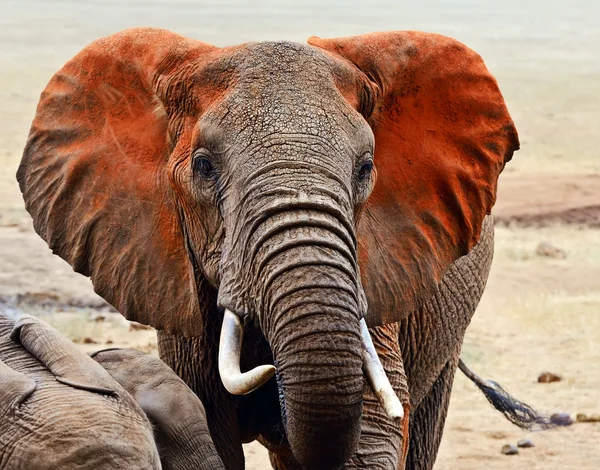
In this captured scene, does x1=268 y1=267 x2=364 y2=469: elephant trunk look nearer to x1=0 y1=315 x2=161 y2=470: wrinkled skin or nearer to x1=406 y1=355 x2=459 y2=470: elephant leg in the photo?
x1=0 y1=315 x2=161 y2=470: wrinkled skin

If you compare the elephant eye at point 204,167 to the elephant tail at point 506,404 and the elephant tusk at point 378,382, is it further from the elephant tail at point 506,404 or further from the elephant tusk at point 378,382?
the elephant tail at point 506,404

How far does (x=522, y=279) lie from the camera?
1191 cm

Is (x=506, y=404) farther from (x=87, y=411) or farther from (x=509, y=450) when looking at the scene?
(x=87, y=411)

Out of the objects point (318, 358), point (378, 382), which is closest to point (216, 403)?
point (378, 382)

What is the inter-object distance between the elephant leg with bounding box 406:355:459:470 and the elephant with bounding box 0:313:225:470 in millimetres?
2132

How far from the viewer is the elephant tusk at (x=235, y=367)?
403 centimetres

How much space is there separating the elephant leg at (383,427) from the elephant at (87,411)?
562mm

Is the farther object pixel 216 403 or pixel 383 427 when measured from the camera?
pixel 216 403

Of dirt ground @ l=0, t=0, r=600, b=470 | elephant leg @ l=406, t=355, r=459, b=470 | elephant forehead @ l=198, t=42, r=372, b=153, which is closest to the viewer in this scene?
elephant forehead @ l=198, t=42, r=372, b=153

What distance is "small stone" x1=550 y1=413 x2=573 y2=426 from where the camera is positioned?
26.7ft

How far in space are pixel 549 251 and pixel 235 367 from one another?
8.89 m

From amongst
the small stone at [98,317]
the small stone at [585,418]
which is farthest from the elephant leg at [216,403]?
the small stone at [98,317]

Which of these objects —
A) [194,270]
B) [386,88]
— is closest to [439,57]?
[386,88]

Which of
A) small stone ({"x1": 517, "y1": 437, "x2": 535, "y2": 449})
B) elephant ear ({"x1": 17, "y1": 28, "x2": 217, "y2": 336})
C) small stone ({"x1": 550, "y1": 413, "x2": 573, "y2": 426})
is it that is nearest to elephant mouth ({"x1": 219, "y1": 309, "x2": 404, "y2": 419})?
elephant ear ({"x1": 17, "y1": 28, "x2": 217, "y2": 336})
